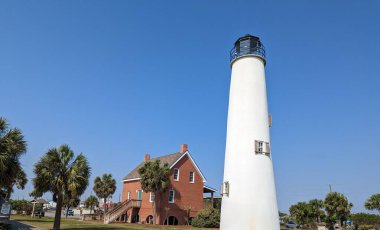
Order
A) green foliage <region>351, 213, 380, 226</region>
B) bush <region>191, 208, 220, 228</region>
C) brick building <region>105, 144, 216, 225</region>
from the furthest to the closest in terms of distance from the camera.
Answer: green foliage <region>351, 213, 380, 226</region>, brick building <region>105, 144, 216, 225</region>, bush <region>191, 208, 220, 228</region>

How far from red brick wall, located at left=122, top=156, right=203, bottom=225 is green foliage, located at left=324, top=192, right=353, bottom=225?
16893 millimetres

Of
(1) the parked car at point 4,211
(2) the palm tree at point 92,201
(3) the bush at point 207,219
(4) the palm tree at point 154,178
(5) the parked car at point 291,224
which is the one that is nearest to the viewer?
(1) the parked car at point 4,211

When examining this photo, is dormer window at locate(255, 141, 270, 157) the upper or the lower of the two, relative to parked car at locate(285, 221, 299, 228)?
upper

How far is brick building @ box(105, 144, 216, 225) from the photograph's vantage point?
38156 mm

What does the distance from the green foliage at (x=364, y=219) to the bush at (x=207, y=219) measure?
798 inches

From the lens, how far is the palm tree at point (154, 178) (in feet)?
118

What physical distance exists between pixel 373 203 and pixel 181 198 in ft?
114

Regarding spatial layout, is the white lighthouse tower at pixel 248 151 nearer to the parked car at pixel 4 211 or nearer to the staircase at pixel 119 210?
the parked car at pixel 4 211

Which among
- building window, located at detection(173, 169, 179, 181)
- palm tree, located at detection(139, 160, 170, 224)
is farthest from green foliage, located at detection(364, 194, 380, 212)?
palm tree, located at detection(139, 160, 170, 224)

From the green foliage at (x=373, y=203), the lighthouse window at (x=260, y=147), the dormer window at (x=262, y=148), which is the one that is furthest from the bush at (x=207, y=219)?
the green foliage at (x=373, y=203)

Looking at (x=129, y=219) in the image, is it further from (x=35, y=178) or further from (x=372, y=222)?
(x=372, y=222)

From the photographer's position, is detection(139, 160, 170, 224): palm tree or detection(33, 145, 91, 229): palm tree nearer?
detection(33, 145, 91, 229): palm tree

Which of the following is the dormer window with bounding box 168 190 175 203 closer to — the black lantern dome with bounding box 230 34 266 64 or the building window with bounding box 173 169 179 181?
the building window with bounding box 173 169 179 181

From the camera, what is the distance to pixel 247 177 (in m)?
16.4
